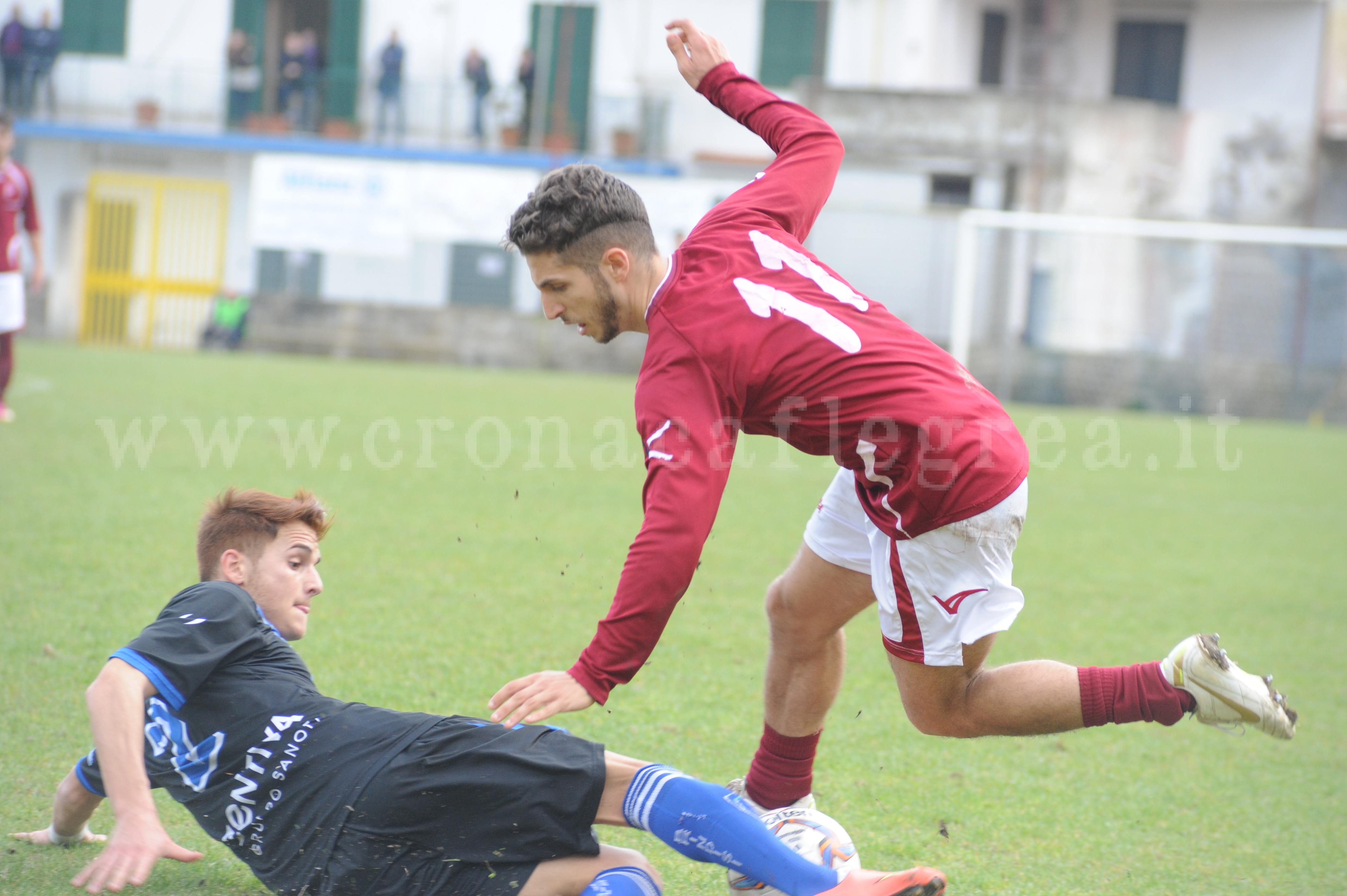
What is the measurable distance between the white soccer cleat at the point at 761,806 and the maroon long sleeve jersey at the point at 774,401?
826mm

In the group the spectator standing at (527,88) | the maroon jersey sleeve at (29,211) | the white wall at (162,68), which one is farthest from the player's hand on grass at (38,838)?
the white wall at (162,68)

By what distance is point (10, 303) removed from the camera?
9789 mm

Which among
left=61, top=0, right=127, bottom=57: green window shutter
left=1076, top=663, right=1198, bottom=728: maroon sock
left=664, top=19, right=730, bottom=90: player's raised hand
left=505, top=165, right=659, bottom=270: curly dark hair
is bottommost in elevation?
left=1076, top=663, right=1198, bottom=728: maroon sock

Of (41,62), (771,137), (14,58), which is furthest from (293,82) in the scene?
(771,137)

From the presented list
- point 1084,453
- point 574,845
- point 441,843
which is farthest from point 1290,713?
point 1084,453

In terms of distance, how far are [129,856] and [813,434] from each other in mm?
1608

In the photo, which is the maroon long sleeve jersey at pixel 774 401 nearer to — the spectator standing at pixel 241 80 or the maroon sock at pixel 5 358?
the maroon sock at pixel 5 358

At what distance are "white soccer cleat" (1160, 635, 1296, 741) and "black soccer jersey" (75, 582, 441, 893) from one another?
5.68 ft

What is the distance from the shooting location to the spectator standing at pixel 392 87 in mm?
26469

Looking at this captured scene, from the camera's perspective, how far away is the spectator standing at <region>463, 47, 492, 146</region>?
26047 mm

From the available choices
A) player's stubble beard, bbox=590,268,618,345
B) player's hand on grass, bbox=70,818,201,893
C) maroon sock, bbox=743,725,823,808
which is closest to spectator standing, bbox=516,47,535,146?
maroon sock, bbox=743,725,823,808

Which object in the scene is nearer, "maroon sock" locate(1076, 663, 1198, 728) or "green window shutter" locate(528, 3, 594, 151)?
"maroon sock" locate(1076, 663, 1198, 728)

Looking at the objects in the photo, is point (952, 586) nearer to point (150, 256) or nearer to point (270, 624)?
point (270, 624)

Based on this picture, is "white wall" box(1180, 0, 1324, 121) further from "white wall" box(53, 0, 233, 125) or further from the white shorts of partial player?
the white shorts of partial player
